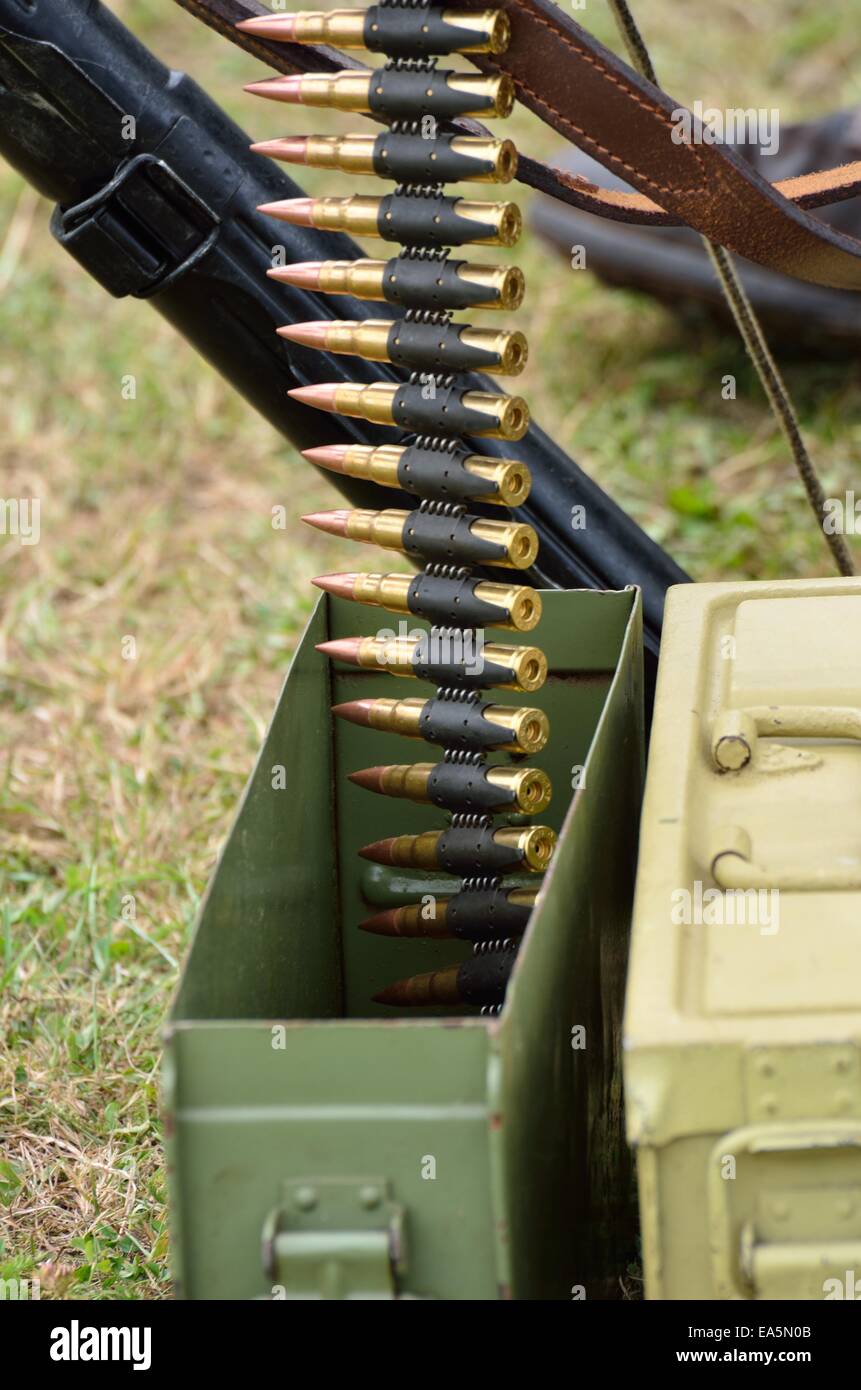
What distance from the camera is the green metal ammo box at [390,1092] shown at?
1436 mm

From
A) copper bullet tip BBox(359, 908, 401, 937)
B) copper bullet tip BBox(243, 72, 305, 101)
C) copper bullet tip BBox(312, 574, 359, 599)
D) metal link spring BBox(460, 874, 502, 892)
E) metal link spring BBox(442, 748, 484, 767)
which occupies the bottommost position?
copper bullet tip BBox(359, 908, 401, 937)

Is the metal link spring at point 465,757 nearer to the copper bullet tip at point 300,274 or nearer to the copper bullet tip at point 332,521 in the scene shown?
the copper bullet tip at point 332,521

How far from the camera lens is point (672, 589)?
223 cm

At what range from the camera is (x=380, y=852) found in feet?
7.17

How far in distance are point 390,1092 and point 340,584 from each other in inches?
33.0

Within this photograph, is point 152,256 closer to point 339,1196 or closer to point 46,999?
point 46,999

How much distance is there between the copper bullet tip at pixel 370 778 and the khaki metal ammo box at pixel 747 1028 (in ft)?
1.46

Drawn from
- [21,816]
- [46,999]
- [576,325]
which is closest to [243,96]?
[576,325]

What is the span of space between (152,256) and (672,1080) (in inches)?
56.0

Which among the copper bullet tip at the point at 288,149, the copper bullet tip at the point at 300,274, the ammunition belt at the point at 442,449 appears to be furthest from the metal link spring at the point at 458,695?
the copper bullet tip at the point at 288,149

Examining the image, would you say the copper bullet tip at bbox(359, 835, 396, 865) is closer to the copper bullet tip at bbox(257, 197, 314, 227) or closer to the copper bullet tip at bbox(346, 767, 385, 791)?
the copper bullet tip at bbox(346, 767, 385, 791)

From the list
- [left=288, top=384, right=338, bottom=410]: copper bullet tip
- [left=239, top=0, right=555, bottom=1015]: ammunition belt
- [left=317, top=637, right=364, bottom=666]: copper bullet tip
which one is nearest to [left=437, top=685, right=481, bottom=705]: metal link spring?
[left=239, top=0, right=555, bottom=1015]: ammunition belt

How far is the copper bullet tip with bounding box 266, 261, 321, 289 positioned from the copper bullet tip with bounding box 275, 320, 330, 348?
48 mm

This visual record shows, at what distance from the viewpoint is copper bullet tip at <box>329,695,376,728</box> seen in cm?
211
